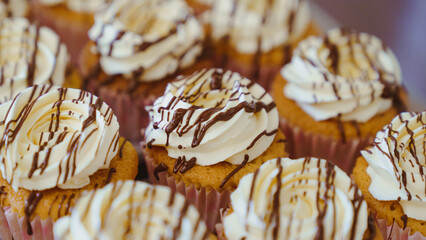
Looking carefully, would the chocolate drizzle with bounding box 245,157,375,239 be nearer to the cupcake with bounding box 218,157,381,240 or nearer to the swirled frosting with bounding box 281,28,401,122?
the cupcake with bounding box 218,157,381,240

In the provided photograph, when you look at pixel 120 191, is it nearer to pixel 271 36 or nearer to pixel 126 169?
pixel 126 169

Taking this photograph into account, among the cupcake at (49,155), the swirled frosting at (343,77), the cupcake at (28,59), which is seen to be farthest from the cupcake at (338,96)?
the cupcake at (28,59)

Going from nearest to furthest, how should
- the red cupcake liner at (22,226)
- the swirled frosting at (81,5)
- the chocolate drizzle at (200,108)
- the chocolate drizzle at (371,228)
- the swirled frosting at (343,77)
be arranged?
the chocolate drizzle at (371,228)
the red cupcake liner at (22,226)
the chocolate drizzle at (200,108)
the swirled frosting at (343,77)
the swirled frosting at (81,5)

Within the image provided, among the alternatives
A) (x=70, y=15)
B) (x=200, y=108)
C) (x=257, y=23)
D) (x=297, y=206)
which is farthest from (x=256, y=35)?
(x=297, y=206)

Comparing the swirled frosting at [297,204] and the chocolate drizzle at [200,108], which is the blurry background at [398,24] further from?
the swirled frosting at [297,204]

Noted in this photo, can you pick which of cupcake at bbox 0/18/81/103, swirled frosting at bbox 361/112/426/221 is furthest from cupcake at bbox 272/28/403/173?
cupcake at bbox 0/18/81/103

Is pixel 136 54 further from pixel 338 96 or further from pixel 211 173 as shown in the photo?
pixel 338 96
